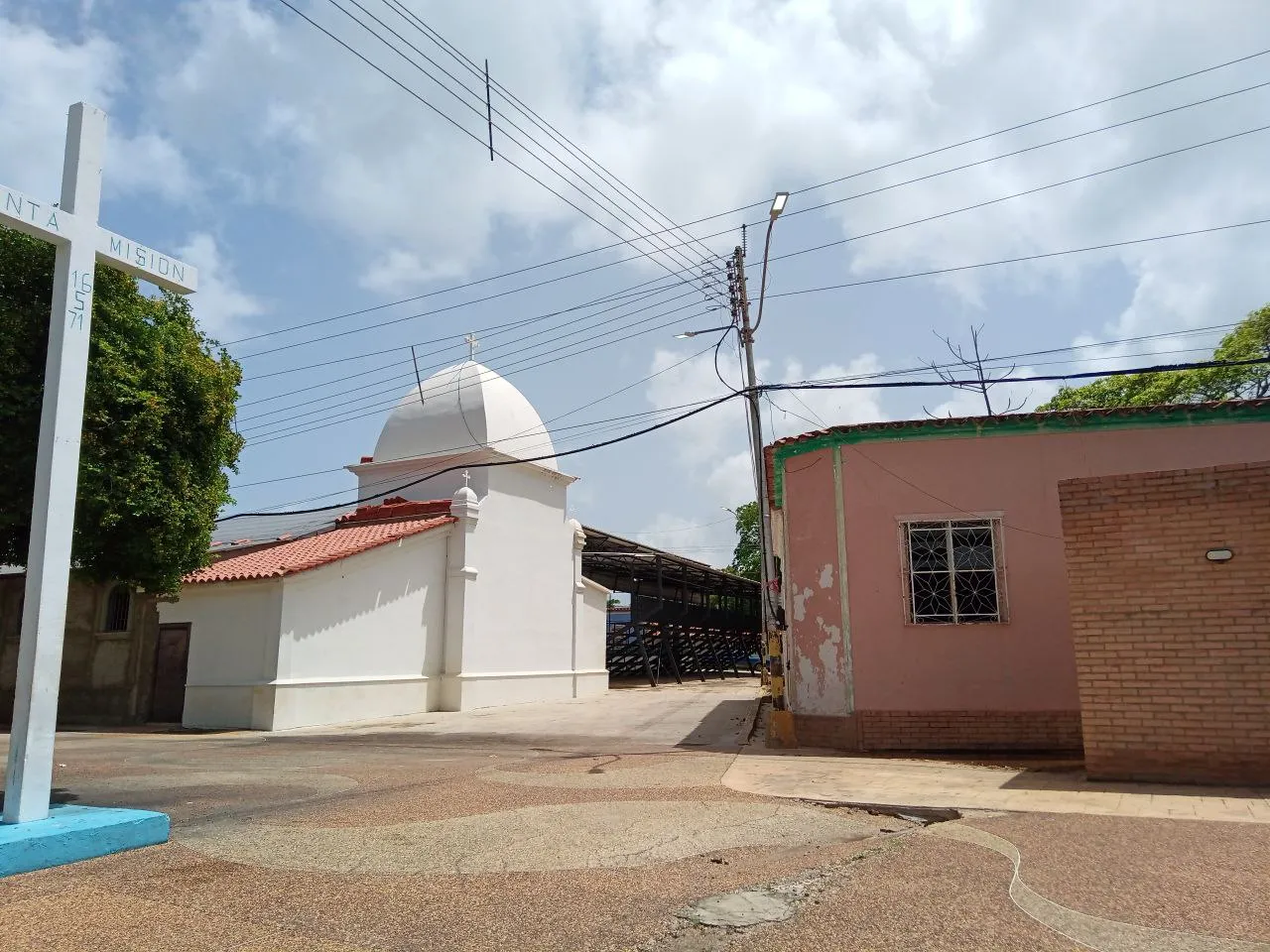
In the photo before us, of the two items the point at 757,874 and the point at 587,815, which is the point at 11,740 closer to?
the point at 587,815

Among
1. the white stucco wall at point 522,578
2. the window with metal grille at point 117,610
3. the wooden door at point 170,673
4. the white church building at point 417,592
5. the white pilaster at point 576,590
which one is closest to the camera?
the white church building at point 417,592

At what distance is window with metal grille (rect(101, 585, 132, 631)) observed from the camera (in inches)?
735

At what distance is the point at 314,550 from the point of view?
61.6 feet

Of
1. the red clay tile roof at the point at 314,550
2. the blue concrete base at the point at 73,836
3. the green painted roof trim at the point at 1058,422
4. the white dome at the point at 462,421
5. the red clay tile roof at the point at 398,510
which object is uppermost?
the white dome at the point at 462,421

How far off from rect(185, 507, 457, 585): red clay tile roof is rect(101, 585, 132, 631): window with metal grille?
6.03ft

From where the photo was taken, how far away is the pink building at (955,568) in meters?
11.4

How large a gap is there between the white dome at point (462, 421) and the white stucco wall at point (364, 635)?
3887 millimetres

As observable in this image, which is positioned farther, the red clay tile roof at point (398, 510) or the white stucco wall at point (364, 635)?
the red clay tile roof at point (398, 510)

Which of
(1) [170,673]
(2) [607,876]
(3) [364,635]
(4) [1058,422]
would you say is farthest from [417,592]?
(2) [607,876]

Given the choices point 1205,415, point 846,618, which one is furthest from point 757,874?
point 1205,415

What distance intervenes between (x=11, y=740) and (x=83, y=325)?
253 centimetres

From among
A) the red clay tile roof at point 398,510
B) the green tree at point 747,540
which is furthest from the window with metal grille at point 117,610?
the green tree at point 747,540

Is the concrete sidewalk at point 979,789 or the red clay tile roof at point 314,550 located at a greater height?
the red clay tile roof at point 314,550

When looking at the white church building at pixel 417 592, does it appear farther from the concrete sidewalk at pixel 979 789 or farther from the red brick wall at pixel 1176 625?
the red brick wall at pixel 1176 625
